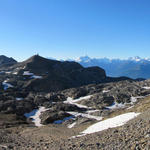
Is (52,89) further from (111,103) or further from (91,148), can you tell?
(91,148)

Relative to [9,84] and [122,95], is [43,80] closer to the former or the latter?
[9,84]

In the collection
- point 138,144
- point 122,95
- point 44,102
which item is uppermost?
point 138,144

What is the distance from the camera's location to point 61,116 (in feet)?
256

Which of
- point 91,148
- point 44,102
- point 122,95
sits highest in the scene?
point 91,148

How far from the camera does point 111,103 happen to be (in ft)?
323

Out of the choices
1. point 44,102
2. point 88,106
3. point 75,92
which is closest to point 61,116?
point 88,106

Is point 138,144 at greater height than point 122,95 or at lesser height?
greater

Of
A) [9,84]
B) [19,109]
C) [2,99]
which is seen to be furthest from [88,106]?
[9,84]

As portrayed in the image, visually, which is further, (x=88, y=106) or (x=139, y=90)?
(x=139, y=90)

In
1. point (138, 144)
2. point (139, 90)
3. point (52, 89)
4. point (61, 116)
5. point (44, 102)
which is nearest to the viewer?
point (138, 144)

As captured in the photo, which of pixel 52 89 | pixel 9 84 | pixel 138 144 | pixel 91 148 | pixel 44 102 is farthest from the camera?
pixel 52 89

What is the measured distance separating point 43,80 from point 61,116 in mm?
106563

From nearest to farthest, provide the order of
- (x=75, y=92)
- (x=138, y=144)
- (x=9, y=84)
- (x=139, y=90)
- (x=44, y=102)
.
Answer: (x=138, y=144)
(x=139, y=90)
(x=44, y=102)
(x=75, y=92)
(x=9, y=84)

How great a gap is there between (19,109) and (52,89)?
76432mm
